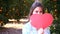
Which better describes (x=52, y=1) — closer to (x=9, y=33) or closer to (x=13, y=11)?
(x=13, y=11)

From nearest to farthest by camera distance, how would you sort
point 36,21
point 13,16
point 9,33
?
point 36,21
point 13,16
point 9,33

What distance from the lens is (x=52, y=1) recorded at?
2.62 meters

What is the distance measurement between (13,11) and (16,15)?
164mm

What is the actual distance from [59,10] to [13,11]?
1.82 m

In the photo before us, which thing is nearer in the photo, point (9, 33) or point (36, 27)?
point (36, 27)

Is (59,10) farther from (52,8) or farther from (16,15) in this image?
(16,15)

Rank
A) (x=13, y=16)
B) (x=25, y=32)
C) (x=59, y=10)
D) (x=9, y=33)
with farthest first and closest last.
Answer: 1. (x=9, y=33)
2. (x=13, y=16)
3. (x=59, y=10)
4. (x=25, y=32)

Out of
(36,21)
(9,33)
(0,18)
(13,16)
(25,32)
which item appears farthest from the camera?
(9,33)

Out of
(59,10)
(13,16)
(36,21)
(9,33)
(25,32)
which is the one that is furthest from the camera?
(9,33)

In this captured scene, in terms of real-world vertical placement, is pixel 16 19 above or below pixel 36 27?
below

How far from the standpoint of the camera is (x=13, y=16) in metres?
4.38

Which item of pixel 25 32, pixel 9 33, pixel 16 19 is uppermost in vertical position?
pixel 25 32

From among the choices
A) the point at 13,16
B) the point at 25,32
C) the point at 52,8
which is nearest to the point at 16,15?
the point at 13,16

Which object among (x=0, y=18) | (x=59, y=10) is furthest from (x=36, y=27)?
(x=0, y=18)
